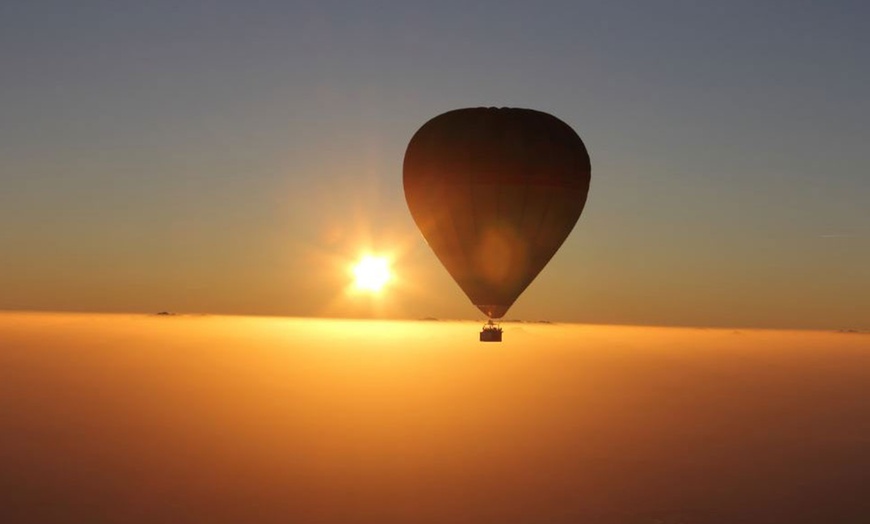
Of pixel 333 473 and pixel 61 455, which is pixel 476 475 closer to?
pixel 333 473

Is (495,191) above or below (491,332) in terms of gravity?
above

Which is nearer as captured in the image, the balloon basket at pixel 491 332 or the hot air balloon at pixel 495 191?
the hot air balloon at pixel 495 191

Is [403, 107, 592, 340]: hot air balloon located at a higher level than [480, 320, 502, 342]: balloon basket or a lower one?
higher

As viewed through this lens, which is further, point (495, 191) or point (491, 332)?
point (491, 332)

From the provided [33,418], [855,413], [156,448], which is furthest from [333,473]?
[855,413]

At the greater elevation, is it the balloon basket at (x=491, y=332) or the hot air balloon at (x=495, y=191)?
the hot air balloon at (x=495, y=191)
